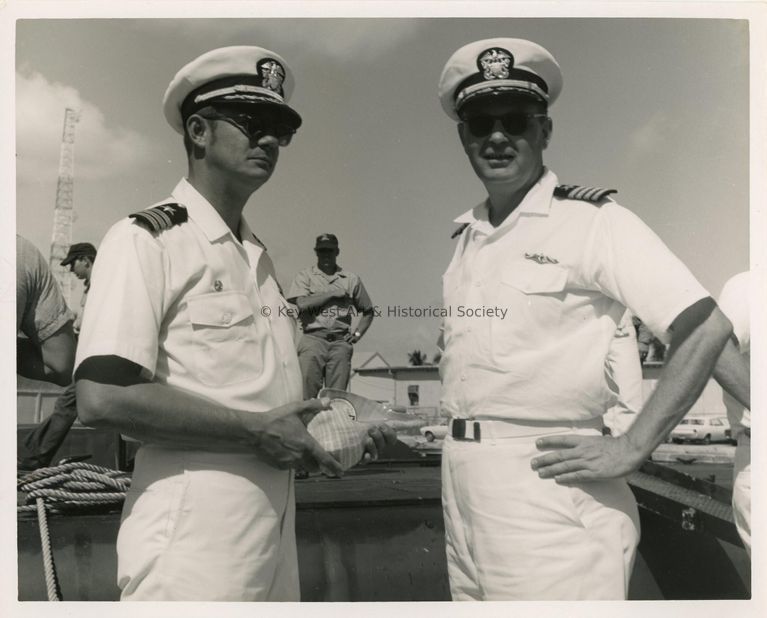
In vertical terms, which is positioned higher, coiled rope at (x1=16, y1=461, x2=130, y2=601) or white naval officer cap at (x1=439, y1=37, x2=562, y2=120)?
white naval officer cap at (x1=439, y1=37, x2=562, y2=120)

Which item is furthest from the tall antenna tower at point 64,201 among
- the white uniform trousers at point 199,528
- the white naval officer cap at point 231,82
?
the white uniform trousers at point 199,528

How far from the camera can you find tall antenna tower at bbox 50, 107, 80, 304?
258 cm

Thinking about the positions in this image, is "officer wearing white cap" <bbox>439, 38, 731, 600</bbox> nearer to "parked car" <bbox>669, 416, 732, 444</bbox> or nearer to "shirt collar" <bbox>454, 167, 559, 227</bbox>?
"shirt collar" <bbox>454, 167, 559, 227</bbox>

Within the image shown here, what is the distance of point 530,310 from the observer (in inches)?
90.1

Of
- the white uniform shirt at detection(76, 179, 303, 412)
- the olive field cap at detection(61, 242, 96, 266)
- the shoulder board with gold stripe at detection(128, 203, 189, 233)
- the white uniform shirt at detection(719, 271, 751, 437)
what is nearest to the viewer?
the white uniform shirt at detection(76, 179, 303, 412)

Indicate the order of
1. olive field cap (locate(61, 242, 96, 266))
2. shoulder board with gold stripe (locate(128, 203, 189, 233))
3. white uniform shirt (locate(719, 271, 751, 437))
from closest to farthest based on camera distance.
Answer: shoulder board with gold stripe (locate(128, 203, 189, 233)), olive field cap (locate(61, 242, 96, 266)), white uniform shirt (locate(719, 271, 751, 437))

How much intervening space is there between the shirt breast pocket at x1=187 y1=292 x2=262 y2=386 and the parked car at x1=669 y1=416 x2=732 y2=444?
1.31 metres

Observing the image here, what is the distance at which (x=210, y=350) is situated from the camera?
7.07ft

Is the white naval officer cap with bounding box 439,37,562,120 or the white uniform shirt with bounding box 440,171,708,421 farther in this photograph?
the white naval officer cap with bounding box 439,37,562,120

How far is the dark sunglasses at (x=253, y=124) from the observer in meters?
2.27

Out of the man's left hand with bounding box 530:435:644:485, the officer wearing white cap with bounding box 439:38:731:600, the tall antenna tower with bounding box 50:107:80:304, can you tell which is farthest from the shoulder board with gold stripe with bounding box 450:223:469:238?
the tall antenna tower with bounding box 50:107:80:304

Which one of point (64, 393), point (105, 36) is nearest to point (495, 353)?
point (64, 393)

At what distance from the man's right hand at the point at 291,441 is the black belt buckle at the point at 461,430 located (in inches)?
14.3
